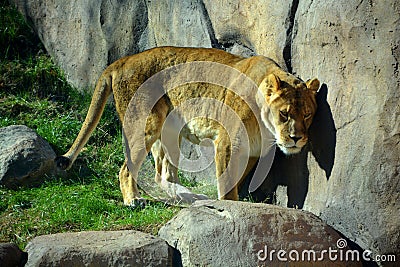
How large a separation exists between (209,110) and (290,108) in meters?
1.02

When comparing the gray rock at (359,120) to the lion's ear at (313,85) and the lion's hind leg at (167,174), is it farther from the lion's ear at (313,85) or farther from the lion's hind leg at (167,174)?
the lion's hind leg at (167,174)

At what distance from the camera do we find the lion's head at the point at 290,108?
5859 millimetres

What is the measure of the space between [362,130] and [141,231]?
72.7 inches

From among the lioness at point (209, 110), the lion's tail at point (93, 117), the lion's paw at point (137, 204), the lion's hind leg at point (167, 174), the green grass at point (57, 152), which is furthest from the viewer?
the lion's hind leg at point (167, 174)

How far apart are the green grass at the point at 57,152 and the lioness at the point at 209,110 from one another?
35 centimetres

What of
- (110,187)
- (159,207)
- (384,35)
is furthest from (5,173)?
(384,35)

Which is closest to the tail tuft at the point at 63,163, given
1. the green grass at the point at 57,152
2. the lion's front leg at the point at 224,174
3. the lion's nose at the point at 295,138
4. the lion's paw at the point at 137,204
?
the green grass at the point at 57,152

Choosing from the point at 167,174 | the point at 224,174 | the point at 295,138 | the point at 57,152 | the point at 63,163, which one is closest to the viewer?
the point at 295,138

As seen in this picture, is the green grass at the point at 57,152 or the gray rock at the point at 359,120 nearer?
the gray rock at the point at 359,120

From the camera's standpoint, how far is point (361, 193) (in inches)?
205

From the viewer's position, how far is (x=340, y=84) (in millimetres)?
5488

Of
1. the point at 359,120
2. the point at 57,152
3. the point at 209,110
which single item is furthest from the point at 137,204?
the point at 359,120

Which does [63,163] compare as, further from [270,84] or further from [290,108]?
[290,108]

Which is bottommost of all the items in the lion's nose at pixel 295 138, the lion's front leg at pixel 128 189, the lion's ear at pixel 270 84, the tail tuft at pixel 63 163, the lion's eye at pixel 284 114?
the lion's front leg at pixel 128 189
